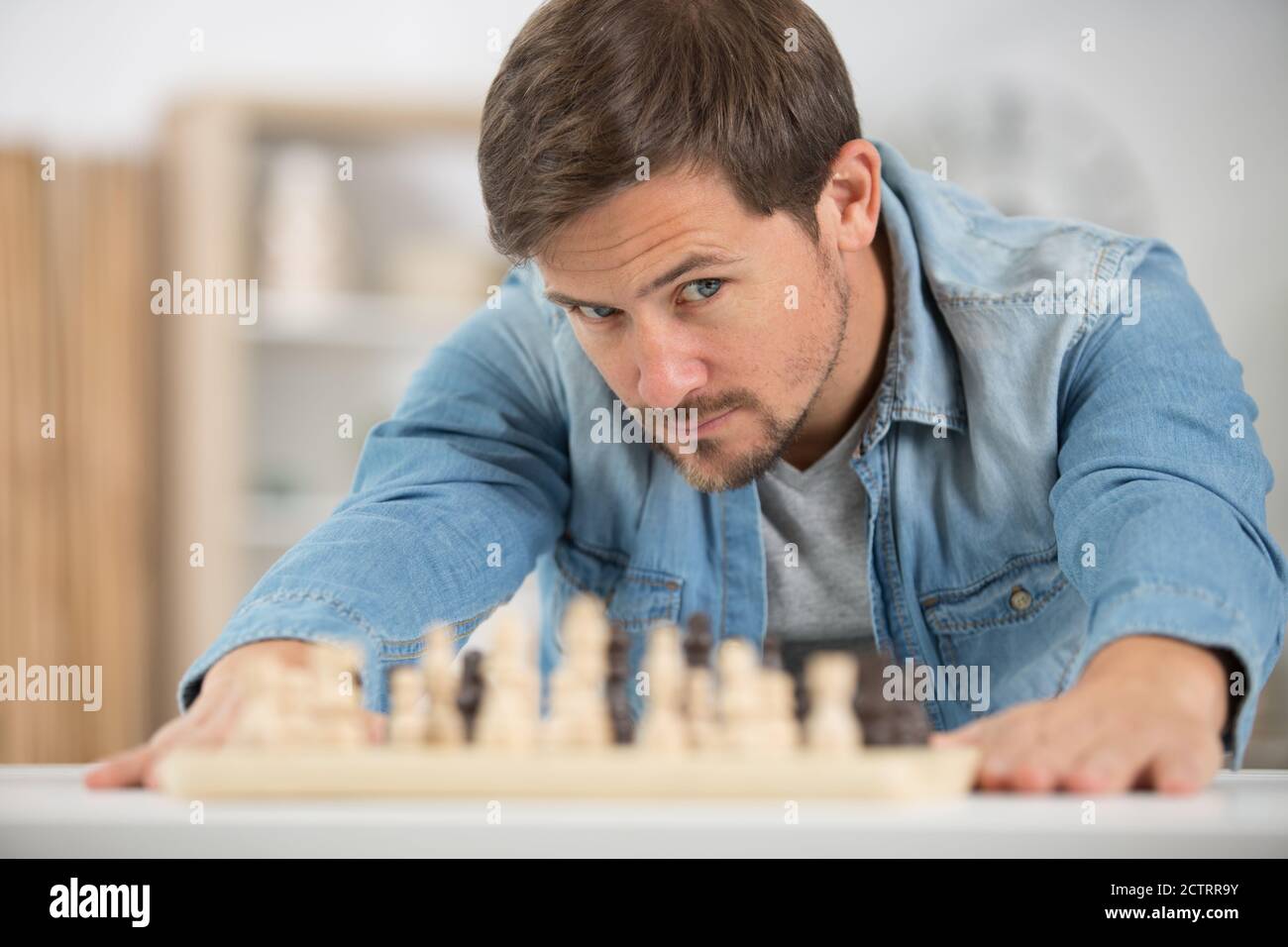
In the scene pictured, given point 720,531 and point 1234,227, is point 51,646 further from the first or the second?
point 1234,227

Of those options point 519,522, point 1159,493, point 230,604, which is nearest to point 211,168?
point 230,604

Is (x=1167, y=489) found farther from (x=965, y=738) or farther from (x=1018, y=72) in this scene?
(x=1018, y=72)

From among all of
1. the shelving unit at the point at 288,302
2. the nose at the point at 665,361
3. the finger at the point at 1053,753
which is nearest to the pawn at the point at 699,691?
the finger at the point at 1053,753

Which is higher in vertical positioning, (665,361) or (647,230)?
(647,230)

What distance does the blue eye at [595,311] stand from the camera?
1335 millimetres

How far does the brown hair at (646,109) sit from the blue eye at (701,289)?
0.31 ft

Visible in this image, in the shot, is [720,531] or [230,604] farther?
[230,604]

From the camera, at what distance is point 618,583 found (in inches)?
66.4

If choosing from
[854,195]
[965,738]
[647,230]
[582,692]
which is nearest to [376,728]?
[582,692]

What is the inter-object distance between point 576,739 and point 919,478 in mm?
794

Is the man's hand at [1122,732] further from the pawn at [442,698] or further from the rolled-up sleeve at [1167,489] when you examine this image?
the pawn at [442,698]

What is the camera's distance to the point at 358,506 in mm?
1415
